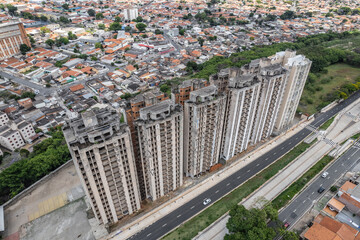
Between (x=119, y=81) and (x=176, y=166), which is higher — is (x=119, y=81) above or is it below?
below

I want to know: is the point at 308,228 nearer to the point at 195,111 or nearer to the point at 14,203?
the point at 195,111

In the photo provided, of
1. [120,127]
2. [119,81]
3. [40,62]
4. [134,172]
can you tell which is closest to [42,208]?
[134,172]

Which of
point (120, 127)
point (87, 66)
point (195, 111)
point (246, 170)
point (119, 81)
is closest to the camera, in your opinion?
point (120, 127)

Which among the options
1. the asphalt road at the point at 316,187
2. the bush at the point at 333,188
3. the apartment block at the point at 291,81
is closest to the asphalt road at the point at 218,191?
the apartment block at the point at 291,81

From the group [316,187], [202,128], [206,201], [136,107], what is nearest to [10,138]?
[136,107]

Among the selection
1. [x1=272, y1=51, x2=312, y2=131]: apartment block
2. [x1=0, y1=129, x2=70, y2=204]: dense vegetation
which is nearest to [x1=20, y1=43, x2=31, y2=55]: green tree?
[x1=0, y1=129, x2=70, y2=204]: dense vegetation
